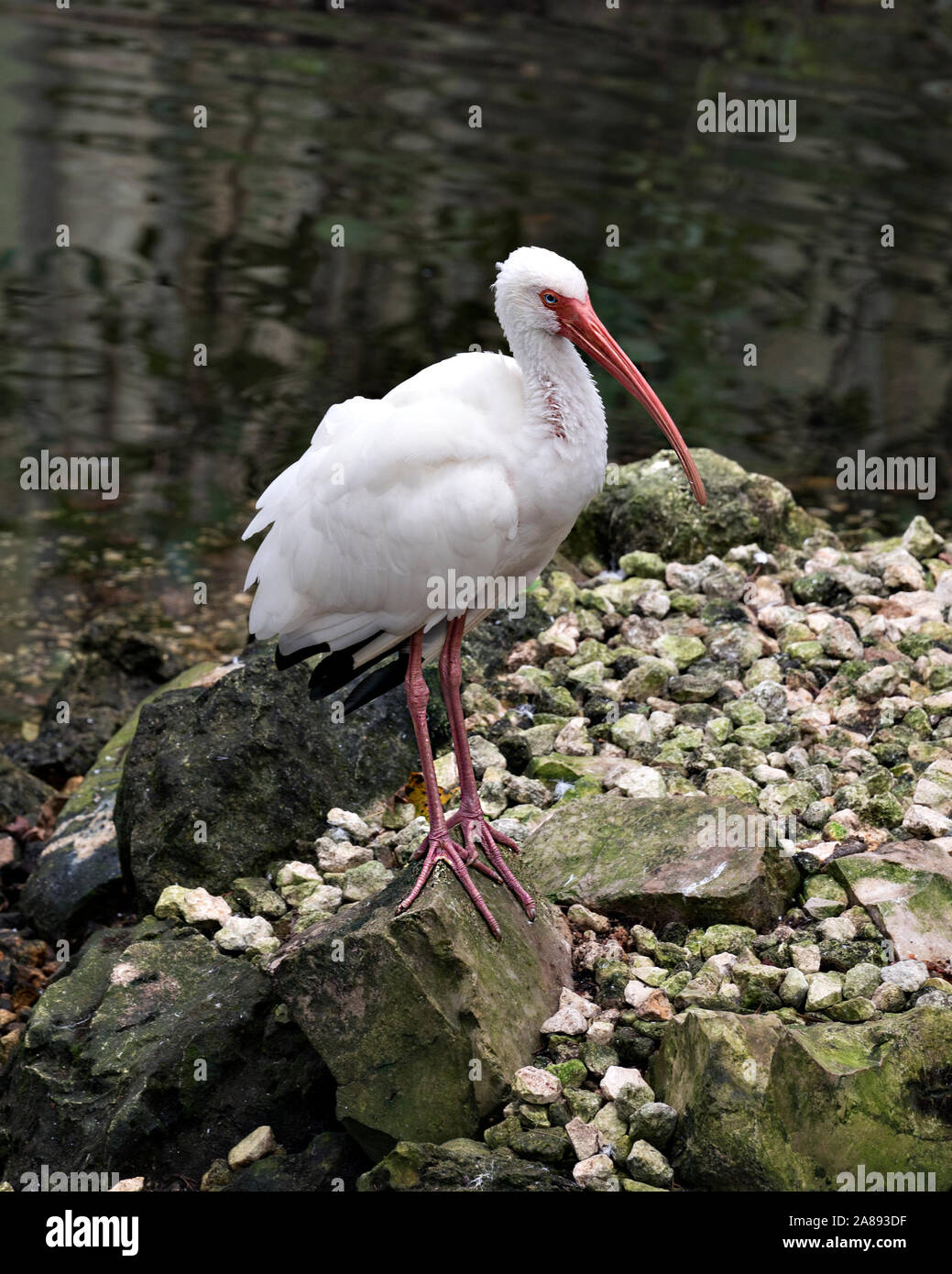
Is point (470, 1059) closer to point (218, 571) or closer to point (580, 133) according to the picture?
point (218, 571)

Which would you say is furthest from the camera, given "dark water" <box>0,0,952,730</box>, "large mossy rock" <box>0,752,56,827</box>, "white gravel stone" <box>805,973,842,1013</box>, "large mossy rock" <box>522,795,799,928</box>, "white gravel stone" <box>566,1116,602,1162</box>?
"dark water" <box>0,0,952,730</box>

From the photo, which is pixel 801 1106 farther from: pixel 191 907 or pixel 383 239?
pixel 383 239

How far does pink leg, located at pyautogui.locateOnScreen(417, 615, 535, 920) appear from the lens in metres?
4.90

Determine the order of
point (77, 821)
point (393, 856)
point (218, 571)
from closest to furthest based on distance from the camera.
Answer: point (393, 856) < point (77, 821) < point (218, 571)

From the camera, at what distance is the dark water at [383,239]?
1092 cm

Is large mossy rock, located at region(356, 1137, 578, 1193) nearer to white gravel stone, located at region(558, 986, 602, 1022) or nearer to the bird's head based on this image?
white gravel stone, located at region(558, 986, 602, 1022)

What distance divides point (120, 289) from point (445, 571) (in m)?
9.83

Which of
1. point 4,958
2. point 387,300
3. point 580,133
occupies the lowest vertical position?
point 4,958

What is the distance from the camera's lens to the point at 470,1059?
438 centimetres

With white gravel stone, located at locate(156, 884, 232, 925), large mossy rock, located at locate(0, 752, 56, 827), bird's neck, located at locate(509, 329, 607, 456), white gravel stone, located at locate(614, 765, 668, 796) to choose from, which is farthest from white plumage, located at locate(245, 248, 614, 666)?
large mossy rock, located at locate(0, 752, 56, 827)

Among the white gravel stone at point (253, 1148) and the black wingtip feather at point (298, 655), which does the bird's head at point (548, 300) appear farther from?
the white gravel stone at point (253, 1148)

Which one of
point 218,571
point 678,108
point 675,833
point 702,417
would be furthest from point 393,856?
point 678,108

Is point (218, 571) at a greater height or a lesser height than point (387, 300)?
lesser

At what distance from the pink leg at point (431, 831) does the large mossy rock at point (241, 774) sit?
2.87 ft
